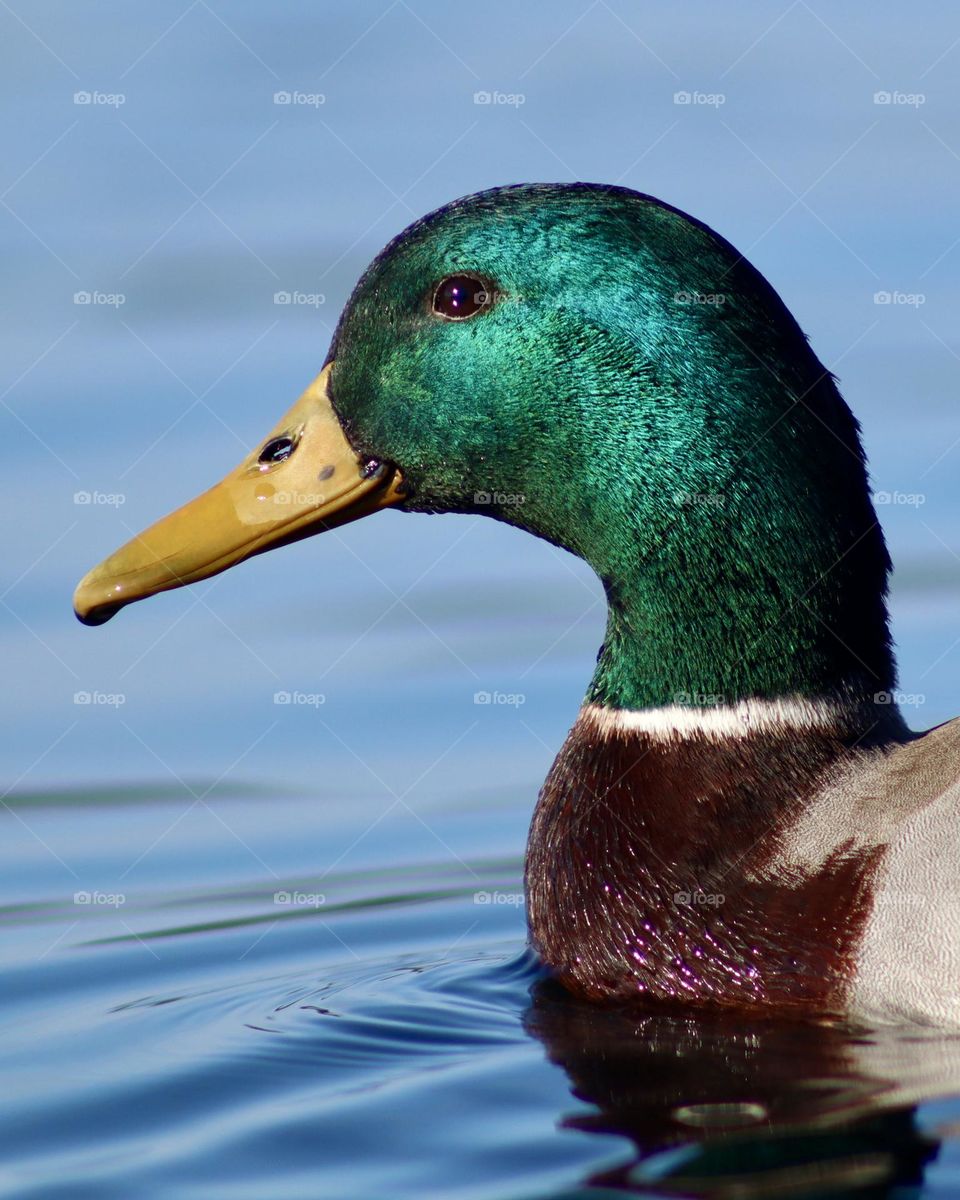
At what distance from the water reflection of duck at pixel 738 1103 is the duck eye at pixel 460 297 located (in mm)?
1567

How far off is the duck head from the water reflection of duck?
0.80 metres

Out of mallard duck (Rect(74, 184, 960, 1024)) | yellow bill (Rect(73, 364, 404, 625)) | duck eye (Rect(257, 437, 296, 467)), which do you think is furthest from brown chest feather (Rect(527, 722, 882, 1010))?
duck eye (Rect(257, 437, 296, 467))

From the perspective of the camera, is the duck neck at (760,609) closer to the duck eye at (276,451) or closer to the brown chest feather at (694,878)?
the brown chest feather at (694,878)

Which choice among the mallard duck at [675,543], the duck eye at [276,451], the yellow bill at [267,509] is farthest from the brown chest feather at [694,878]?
the duck eye at [276,451]

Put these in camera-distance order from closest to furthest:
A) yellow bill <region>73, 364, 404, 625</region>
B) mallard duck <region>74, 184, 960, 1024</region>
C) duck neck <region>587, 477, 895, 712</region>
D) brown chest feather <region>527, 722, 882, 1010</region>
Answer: brown chest feather <region>527, 722, 882, 1010</region> → mallard duck <region>74, 184, 960, 1024</region> → duck neck <region>587, 477, 895, 712</region> → yellow bill <region>73, 364, 404, 625</region>

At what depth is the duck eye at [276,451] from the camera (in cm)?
589

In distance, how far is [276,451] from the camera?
5906 mm

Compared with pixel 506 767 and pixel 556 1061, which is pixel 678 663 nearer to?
pixel 556 1061

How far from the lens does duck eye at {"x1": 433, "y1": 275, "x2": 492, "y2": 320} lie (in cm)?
557

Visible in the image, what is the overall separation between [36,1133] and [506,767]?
2.82 meters

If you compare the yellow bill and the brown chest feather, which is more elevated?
the yellow bill

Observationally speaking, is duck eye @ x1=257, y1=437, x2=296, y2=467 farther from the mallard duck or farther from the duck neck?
the duck neck

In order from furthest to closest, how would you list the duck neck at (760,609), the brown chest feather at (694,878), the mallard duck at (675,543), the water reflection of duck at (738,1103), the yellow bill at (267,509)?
the yellow bill at (267,509)
the duck neck at (760,609)
the mallard duck at (675,543)
the brown chest feather at (694,878)
the water reflection of duck at (738,1103)

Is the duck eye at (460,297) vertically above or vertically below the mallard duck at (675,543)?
above
